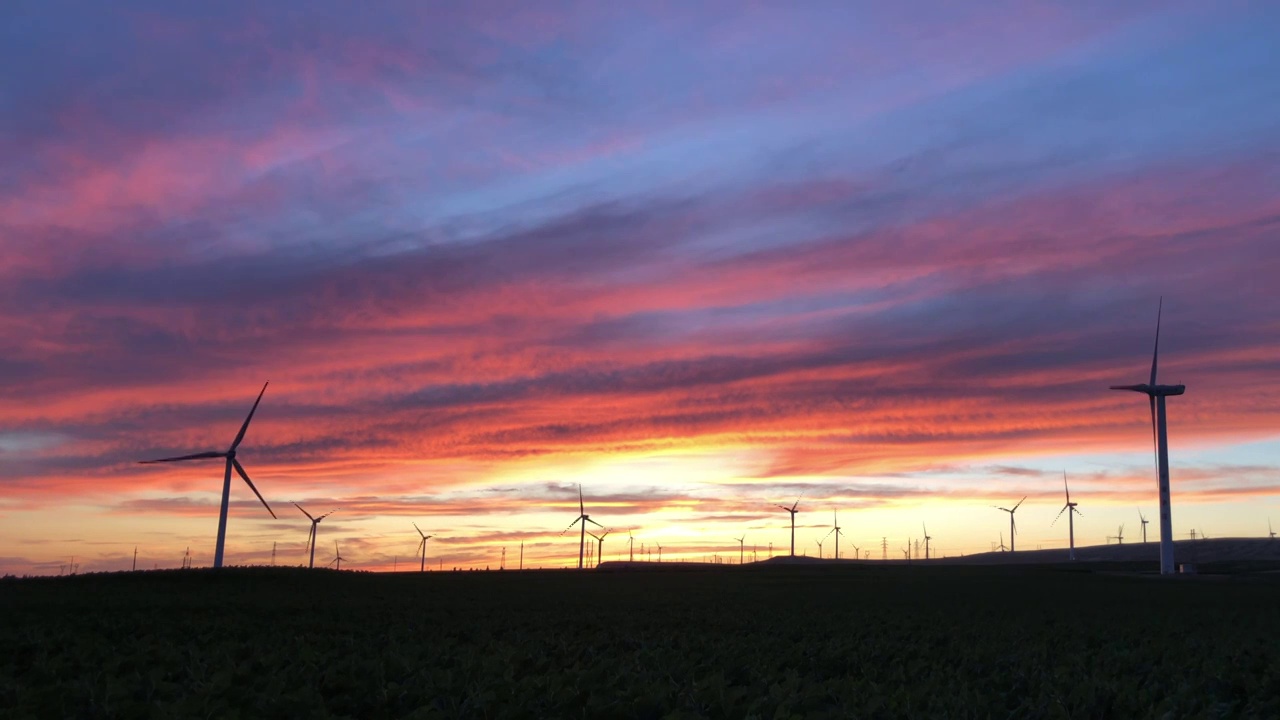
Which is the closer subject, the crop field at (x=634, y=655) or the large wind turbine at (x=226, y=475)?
the crop field at (x=634, y=655)

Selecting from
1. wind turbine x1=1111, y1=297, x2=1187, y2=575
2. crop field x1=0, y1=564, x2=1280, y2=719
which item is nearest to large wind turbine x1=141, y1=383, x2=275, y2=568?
crop field x1=0, y1=564, x2=1280, y2=719

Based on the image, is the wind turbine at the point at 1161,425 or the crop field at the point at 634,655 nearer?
the crop field at the point at 634,655

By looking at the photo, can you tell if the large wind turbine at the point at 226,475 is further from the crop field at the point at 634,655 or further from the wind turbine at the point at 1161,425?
the wind turbine at the point at 1161,425

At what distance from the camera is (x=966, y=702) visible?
920 inches

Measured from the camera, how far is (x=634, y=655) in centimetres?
3709

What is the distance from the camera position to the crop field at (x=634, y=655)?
22.0 meters

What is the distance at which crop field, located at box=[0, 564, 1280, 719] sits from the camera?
21969 millimetres

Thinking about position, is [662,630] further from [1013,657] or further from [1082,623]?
[1082,623]

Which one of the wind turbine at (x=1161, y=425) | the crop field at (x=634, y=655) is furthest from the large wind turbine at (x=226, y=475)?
the wind turbine at (x=1161, y=425)

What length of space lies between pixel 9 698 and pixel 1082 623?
55.6 m

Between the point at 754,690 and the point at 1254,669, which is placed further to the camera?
the point at 1254,669

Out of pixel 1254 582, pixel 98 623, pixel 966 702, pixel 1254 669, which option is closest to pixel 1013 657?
pixel 1254 669

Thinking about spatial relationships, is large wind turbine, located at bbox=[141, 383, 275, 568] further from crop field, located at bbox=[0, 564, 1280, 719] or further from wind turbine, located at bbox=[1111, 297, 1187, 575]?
wind turbine, located at bbox=[1111, 297, 1187, 575]

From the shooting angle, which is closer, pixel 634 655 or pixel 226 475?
pixel 634 655
